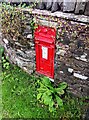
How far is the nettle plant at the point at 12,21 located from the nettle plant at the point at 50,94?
104 cm

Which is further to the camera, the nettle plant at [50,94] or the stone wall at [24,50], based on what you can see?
the stone wall at [24,50]

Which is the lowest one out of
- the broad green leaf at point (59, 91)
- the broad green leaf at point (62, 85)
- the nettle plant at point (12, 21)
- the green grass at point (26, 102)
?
the green grass at point (26, 102)

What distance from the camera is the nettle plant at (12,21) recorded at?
546 cm

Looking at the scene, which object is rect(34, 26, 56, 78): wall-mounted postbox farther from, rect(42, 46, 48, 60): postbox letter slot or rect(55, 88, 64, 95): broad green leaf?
rect(55, 88, 64, 95): broad green leaf

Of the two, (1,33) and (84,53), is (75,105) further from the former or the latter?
(1,33)

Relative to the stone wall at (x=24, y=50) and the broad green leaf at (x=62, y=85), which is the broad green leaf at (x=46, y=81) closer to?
the broad green leaf at (x=62, y=85)

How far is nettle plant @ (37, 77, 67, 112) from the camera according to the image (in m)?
5.30

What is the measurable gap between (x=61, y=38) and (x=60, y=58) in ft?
1.34

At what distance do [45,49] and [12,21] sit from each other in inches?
34.8

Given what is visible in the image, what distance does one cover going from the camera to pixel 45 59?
5562 millimetres

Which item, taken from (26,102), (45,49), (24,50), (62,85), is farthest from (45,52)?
(26,102)

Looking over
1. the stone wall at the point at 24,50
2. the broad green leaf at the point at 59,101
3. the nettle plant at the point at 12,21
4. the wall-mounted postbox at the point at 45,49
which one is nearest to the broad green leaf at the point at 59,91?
the broad green leaf at the point at 59,101

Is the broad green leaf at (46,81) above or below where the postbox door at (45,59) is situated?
below

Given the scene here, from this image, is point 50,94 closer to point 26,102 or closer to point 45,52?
point 26,102
